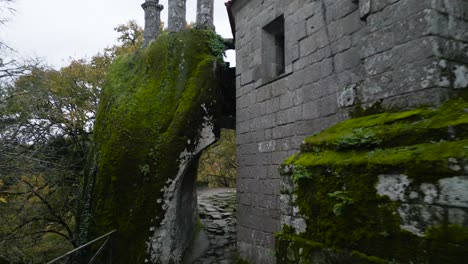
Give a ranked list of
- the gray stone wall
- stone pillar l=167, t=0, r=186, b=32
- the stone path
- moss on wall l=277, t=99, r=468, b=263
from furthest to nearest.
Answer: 1. stone pillar l=167, t=0, r=186, b=32
2. the stone path
3. the gray stone wall
4. moss on wall l=277, t=99, r=468, b=263

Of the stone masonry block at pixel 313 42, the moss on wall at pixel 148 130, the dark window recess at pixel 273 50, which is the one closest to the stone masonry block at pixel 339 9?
the stone masonry block at pixel 313 42

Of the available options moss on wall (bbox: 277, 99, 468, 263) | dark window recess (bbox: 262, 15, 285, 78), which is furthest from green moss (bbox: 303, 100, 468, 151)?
dark window recess (bbox: 262, 15, 285, 78)

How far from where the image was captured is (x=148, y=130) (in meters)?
5.47

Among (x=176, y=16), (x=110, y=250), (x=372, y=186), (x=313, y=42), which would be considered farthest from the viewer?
(x=176, y=16)

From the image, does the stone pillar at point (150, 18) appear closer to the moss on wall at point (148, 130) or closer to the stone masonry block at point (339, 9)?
the moss on wall at point (148, 130)

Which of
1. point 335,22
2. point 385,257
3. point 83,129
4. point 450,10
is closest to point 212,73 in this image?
point 335,22

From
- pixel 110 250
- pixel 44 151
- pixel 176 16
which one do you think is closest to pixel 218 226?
pixel 110 250

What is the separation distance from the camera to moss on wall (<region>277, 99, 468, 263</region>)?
4.89ft

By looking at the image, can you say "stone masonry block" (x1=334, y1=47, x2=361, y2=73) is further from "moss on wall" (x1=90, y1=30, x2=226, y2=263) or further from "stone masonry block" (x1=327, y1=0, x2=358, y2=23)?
"moss on wall" (x1=90, y1=30, x2=226, y2=263)

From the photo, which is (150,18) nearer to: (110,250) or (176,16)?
(176,16)

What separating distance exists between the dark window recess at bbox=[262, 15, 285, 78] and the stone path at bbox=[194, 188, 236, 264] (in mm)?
3454

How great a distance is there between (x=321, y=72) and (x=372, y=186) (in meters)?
2.53

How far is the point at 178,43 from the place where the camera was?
612 centimetres

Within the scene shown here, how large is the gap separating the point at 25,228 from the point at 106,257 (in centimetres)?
509
